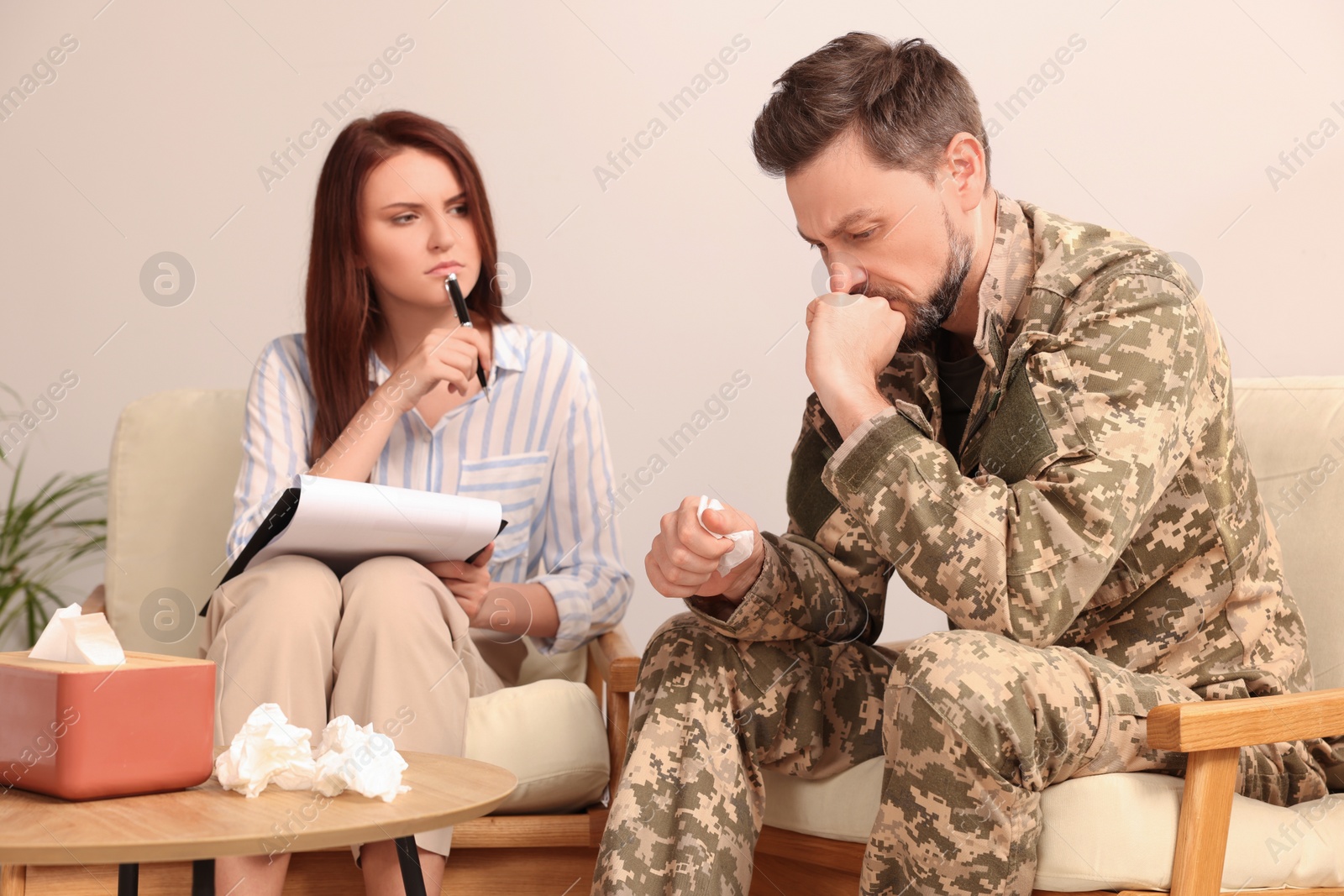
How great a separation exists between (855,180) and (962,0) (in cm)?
133

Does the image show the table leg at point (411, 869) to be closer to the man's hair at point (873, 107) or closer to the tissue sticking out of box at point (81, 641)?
the tissue sticking out of box at point (81, 641)

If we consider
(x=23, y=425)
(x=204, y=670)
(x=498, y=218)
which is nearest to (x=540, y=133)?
(x=498, y=218)

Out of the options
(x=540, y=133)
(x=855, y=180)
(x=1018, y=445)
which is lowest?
(x=1018, y=445)

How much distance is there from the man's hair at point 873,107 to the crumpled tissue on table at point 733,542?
1.35 ft

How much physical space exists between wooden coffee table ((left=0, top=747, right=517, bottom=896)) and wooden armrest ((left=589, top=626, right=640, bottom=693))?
17.8 inches

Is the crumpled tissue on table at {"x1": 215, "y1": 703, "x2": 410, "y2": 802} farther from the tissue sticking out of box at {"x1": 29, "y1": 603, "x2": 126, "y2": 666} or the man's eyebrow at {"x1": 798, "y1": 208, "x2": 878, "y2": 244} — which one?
the man's eyebrow at {"x1": 798, "y1": 208, "x2": 878, "y2": 244}

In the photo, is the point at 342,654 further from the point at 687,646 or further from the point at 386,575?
the point at 687,646

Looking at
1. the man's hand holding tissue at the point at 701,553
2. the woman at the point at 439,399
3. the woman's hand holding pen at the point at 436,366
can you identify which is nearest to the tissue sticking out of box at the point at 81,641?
the man's hand holding tissue at the point at 701,553

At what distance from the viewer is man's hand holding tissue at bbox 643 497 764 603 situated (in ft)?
4.27

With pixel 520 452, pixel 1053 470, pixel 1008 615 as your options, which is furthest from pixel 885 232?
pixel 520 452

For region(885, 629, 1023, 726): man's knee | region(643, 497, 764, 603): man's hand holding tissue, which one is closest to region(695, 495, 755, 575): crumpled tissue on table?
region(643, 497, 764, 603): man's hand holding tissue

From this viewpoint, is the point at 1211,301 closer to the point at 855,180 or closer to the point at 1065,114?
the point at 1065,114

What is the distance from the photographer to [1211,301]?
2361 mm

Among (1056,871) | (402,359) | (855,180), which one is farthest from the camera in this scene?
(402,359)
